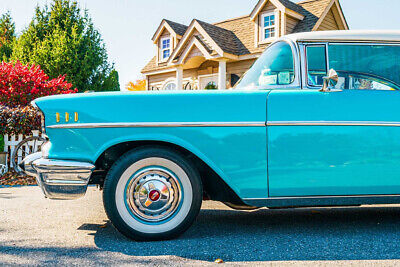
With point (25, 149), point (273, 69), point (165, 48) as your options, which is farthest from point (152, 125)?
point (165, 48)

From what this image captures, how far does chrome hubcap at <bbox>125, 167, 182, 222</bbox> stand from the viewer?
125 inches

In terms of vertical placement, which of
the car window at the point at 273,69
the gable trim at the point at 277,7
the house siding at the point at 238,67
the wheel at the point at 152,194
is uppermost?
the gable trim at the point at 277,7

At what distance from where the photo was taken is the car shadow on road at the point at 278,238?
2.89 meters

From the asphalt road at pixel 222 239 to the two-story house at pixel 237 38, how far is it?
39.1ft

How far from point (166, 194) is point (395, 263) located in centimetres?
170

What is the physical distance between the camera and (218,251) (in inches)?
116

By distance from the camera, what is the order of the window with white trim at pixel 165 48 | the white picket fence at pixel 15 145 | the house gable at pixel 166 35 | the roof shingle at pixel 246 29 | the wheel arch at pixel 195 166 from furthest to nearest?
the window with white trim at pixel 165 48 → the house gable at pixel 166 35 → the roof shingle at pixel 246 29 → the white picket fence at pixel 15 145 → the wheel arch at pixel 195 166

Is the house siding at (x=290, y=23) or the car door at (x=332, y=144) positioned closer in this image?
the car door at (x=332, y=144)

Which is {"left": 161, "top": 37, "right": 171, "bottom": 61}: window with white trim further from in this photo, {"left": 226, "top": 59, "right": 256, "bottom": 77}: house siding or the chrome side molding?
the chrome side molding

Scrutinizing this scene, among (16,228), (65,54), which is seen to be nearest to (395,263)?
(16,228)

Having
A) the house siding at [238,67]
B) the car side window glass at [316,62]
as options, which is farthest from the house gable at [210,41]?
the car side window glass at [316,62]

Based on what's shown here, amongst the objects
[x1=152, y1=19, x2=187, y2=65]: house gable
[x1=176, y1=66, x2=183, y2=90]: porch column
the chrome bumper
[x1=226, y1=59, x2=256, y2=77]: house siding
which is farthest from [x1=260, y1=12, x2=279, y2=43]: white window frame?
the chrome bumper

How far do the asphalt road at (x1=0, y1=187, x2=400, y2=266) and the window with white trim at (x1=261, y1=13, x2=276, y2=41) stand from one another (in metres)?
12.5

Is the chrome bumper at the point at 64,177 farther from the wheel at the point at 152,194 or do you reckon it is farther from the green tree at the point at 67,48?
the green tree at the point at 67,48
